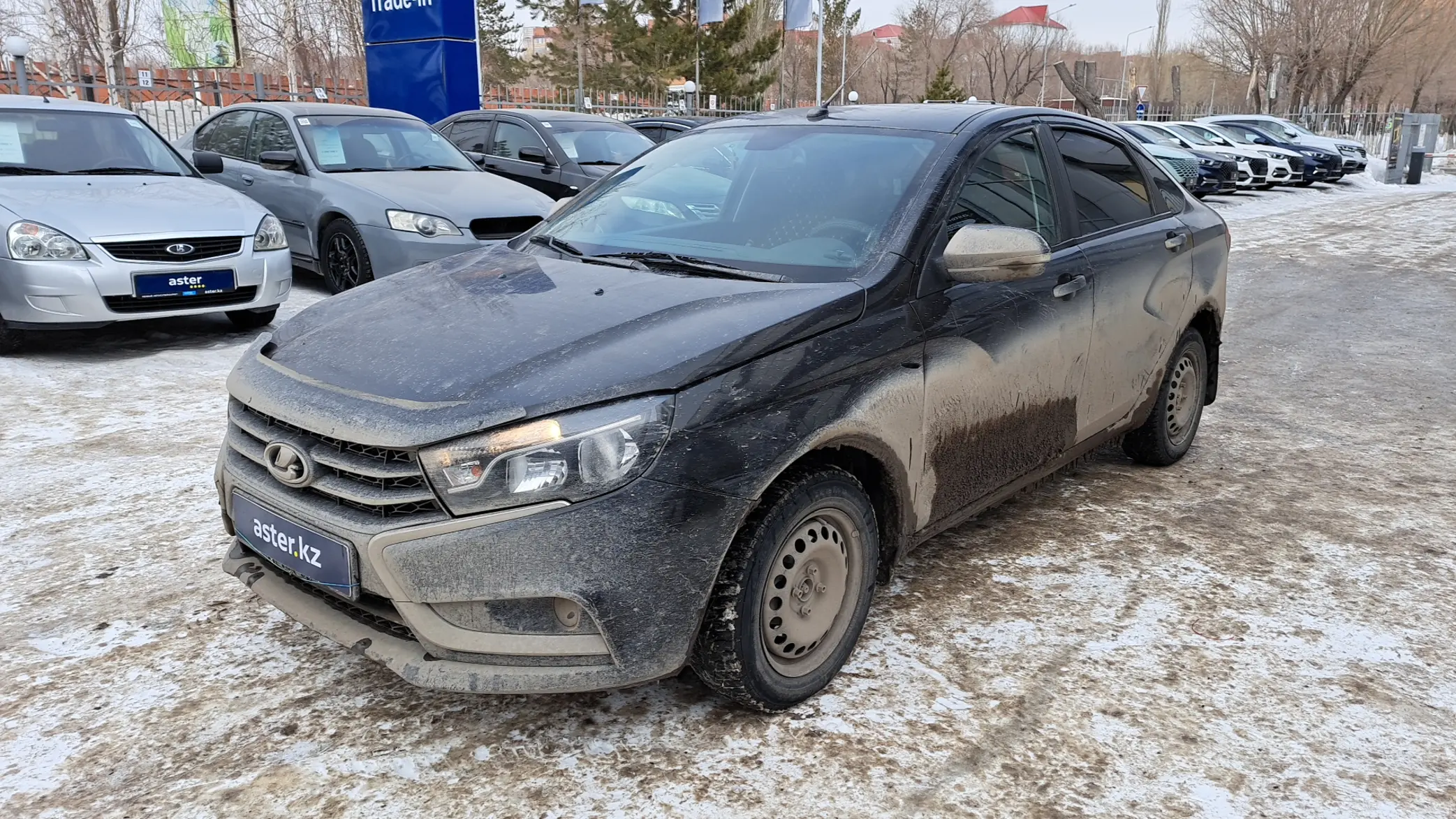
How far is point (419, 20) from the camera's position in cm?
1385

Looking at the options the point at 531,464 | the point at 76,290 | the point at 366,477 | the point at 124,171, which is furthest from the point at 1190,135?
the point at 366,477

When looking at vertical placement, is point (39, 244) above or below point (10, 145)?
below

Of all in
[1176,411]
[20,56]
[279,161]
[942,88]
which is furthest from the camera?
[942,88]

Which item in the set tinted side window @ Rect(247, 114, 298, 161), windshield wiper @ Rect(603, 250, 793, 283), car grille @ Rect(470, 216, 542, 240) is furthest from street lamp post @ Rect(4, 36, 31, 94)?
windshield wiper @ Rect(603, 250, 793, 283)

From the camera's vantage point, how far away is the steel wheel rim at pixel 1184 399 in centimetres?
486

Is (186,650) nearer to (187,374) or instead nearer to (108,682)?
(108,682)

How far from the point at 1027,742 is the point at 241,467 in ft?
7.30

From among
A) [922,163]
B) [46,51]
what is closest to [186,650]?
[922,163]

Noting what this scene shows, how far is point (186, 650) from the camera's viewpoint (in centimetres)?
319

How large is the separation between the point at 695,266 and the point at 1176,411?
9.36ft

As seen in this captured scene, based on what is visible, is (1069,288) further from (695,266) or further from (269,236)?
(269,236)

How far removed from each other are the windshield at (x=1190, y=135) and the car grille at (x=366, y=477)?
78.8 ft

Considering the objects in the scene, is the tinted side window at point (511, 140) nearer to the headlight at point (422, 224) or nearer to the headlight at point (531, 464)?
the headlight at point (422, 224)

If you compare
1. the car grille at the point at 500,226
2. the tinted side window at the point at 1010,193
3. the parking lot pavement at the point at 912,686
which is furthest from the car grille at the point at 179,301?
the tinted side window at the point at 1010,193
